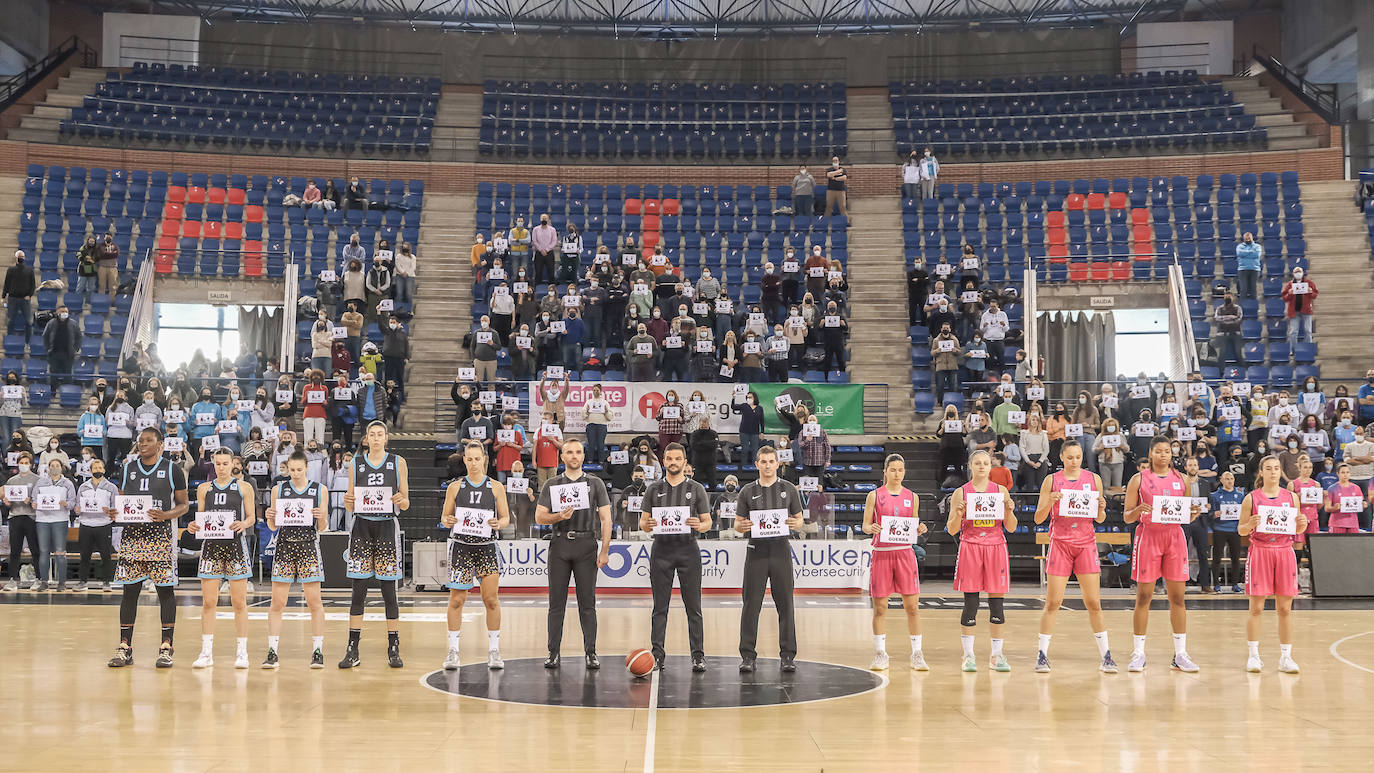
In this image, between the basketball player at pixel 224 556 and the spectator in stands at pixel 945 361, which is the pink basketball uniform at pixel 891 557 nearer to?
the basketball player at pixel 224 556

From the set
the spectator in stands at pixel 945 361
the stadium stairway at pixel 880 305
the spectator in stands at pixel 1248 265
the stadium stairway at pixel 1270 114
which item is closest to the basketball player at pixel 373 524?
the spectator in stands at pixel 945 361

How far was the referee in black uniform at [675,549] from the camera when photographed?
12.4m

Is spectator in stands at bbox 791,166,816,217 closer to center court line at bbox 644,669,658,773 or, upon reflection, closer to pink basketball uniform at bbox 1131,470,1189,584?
pink basketball uniform at bbox 1131,470,1189,584

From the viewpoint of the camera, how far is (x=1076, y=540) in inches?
482

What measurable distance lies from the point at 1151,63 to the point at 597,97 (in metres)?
17.6

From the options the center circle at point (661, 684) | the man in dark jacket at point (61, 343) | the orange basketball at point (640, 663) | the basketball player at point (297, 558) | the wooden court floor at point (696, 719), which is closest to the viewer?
the wooden court floor at point (696, 719)

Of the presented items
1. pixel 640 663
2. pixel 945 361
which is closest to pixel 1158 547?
pixel 640 663

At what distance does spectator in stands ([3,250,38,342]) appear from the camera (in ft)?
87.9

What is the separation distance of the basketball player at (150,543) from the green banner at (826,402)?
14.0 metres

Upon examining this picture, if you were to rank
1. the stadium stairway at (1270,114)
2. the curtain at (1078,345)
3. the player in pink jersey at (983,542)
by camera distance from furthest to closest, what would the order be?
the stadium stairway at (1270,114) → the curtain at (1078,345) → the player in pink jersey at (983,542)

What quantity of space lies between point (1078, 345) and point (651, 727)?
2259 centimetres

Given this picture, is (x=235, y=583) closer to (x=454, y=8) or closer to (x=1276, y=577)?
(x=1276, y=577)

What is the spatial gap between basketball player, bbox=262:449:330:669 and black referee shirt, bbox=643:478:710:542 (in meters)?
3.26

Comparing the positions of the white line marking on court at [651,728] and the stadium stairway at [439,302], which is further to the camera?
the stadium stairway at [439,302]
